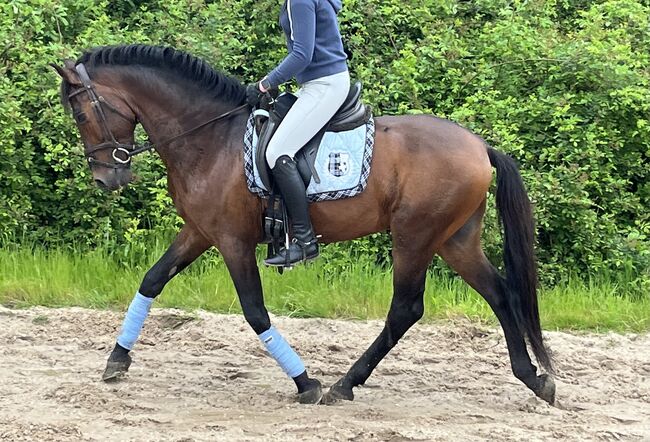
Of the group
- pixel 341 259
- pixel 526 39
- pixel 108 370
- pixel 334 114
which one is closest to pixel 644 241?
pixel 526 39

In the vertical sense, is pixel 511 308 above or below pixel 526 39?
below

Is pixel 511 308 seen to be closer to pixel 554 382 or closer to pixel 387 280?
pixel 554 382

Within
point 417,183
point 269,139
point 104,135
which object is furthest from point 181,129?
point 417,183

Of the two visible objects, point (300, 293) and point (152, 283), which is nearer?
point (152, 283)

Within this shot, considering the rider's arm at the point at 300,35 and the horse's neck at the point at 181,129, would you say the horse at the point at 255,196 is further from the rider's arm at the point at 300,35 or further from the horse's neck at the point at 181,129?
the rider's arm at the point at 300,35

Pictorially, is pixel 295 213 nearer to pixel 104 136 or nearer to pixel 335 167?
pixel 335 167

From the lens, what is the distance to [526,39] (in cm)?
958

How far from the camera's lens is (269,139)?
546 centimetres

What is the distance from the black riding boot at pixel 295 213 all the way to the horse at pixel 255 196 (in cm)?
16

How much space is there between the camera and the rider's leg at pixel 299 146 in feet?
17.6

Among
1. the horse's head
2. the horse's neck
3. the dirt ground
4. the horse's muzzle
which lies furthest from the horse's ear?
the dirt ground

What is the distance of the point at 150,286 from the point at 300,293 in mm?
2114

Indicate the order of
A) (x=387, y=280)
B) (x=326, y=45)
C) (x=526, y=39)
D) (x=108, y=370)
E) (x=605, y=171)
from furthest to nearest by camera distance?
(x=526, y=39)
(x=605, y=171)
(x=387, y=280)
(x=108, y=370)
(x=326, y=45)

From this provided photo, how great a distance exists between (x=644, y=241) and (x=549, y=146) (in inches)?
53.4
